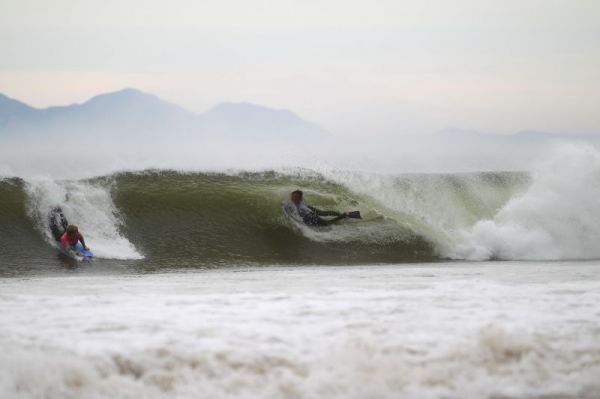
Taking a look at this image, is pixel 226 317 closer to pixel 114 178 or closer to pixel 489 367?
pixel 489 367

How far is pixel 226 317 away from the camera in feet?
17.7

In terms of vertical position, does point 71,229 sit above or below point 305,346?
above

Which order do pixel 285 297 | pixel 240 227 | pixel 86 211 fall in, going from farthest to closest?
pixel 240 227 → pixel 86 211 → pixel 285 297

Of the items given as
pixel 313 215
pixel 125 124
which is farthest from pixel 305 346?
pixel 125 124

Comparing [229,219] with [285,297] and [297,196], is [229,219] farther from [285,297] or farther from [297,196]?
[285,297]

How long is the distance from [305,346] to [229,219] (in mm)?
10185

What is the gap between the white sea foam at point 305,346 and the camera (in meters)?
3.98

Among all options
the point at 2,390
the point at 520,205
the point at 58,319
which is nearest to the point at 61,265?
the point at 58,319

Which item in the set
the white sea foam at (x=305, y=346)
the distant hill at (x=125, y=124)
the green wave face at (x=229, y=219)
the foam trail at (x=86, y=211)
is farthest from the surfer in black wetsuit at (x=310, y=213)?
the distant hill at (x=125, y=124)

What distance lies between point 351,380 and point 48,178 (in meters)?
11.8

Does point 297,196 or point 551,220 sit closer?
point 297,196

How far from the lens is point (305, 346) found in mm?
4496

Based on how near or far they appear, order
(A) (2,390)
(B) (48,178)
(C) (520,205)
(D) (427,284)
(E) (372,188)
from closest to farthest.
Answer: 1. (A) (2,390)
2. (D) (427,284)
3. (B) (48,178)
4. (C) (520,205)
5. (E) (372,188)

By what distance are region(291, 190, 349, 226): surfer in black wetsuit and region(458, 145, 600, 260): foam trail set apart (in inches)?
104
